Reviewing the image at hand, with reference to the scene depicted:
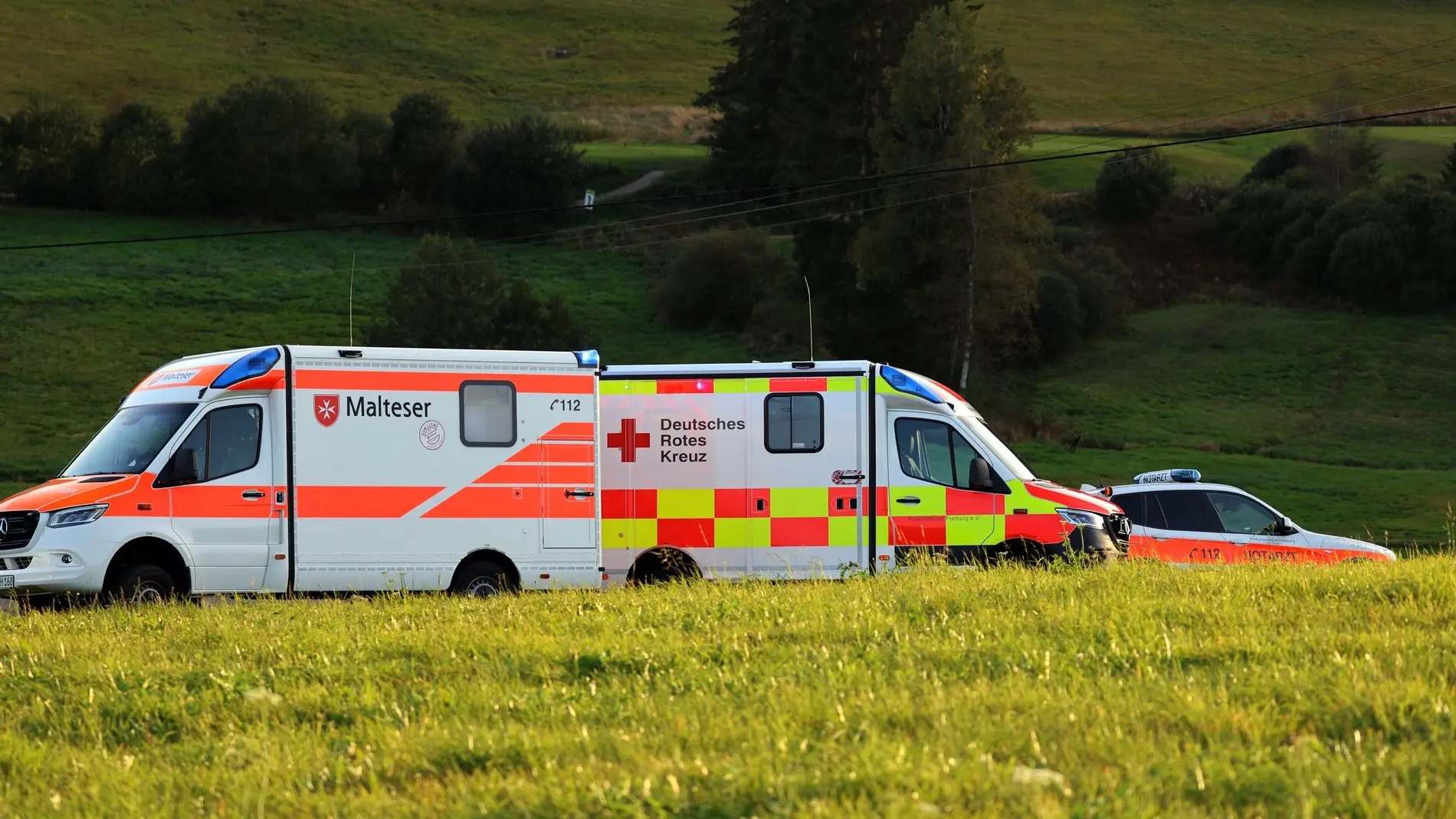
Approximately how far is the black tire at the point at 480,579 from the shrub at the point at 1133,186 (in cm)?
5385

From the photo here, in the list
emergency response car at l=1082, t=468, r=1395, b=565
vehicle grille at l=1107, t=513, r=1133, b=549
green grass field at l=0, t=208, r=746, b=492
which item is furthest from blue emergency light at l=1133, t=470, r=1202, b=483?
green grass field at l=0, t=208, r=746, b=492

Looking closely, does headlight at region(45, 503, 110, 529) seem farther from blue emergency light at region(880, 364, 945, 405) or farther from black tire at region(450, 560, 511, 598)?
blue emergency light at region(880, 364, 945, 405)

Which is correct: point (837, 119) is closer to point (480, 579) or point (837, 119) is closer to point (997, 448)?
point (997, 448)

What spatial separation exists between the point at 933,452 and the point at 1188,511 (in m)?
3.53

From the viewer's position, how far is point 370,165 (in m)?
71.6

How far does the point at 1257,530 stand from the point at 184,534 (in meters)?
11.0

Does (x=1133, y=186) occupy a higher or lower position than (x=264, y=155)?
lower

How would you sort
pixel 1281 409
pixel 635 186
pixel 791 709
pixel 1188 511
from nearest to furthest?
pixel 791 709 → pixel 1188 511 → pixel 1281 409 → pixel 635 186

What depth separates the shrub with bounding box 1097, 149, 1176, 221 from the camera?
64.0 meters

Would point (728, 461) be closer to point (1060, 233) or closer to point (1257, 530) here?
point (1257, 530)

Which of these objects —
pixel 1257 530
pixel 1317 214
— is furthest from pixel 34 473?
pixel 1317 214

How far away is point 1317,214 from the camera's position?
5972 cm

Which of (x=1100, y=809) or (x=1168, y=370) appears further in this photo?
(x=1168, y=370)

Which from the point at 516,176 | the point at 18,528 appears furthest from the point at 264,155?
the point at 18,528
